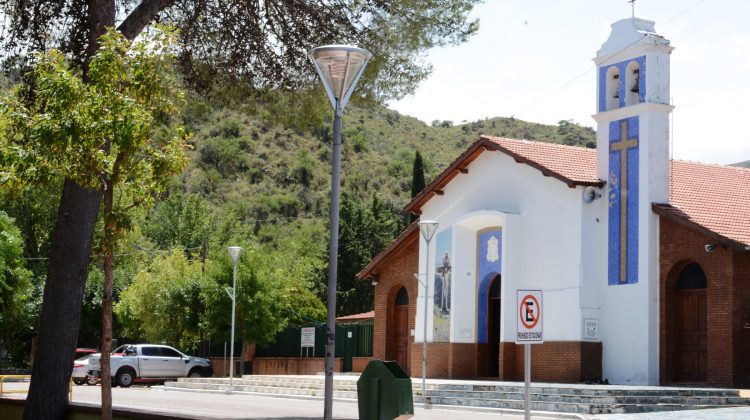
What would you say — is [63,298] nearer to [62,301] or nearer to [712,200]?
[62,301]

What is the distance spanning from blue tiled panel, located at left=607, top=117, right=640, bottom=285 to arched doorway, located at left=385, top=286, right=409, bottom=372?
9.73 metres

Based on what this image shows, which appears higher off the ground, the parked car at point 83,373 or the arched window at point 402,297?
the arched window at point 402,297

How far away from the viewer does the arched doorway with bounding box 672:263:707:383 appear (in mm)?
27391

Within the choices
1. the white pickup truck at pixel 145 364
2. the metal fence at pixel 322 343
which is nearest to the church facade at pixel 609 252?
the metal fence at pixel 322 343

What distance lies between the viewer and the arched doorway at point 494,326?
109ft

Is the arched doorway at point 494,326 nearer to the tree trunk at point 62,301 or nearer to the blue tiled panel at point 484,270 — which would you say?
the blue tiled panel at point 484,270

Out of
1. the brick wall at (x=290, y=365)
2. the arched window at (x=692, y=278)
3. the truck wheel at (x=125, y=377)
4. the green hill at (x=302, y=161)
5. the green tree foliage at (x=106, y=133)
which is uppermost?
the green hill at (x=302, y=161)

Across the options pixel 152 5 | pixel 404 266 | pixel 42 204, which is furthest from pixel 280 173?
pixel 152 5

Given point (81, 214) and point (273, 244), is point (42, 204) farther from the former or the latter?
point (81, 214)

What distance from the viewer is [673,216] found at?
2748cm

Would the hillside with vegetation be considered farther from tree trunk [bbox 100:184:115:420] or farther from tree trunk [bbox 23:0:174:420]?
tree trunk [bbox 23:0:174:420]

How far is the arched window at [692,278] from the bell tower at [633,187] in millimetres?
636

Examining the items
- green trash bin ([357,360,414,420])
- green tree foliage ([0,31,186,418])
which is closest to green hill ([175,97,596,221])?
green tree foliage ([0,31,186,418])

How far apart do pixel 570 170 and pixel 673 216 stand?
4093 millimetres
